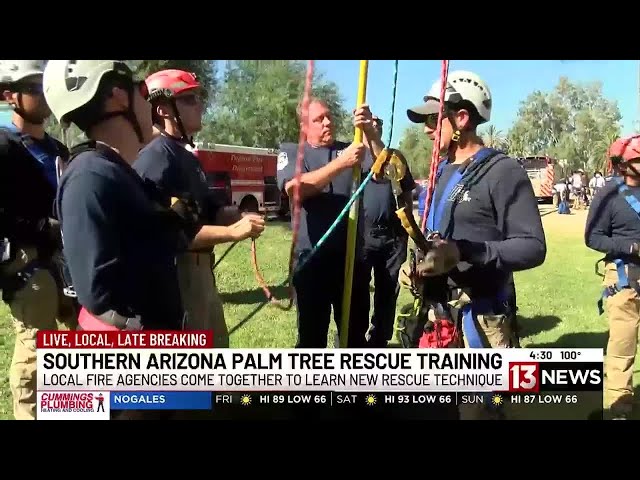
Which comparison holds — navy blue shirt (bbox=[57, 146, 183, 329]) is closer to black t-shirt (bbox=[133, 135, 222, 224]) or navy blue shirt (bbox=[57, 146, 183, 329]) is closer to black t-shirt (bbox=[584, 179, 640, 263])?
black t-shirt (bbox=[133, 135, 222, 224])

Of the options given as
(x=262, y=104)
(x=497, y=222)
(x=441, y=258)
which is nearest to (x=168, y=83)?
(x=262, y=104)

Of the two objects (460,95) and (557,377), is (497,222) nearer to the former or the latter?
(460,95)

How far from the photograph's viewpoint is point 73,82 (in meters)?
1.81

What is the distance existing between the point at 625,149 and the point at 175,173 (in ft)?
6.34

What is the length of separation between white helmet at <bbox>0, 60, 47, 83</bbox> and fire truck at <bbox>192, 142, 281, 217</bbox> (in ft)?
2.19

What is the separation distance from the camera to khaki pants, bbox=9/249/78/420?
2357mm

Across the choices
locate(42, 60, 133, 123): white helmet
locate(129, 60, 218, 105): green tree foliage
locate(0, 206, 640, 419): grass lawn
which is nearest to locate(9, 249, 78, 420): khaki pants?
locate(0, 206, 640, 419): grass lawn

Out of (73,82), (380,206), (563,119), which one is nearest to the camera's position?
(73,82)

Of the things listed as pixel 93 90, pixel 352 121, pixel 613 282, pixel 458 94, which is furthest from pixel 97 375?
pixel 613 282

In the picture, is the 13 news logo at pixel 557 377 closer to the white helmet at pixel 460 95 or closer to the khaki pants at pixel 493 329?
the khaki pants at pixel 493 329

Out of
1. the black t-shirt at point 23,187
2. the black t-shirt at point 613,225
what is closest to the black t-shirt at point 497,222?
the black t-shirt at point 613,225

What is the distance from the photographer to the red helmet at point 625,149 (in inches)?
94.6

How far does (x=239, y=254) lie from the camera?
8.99 ft
